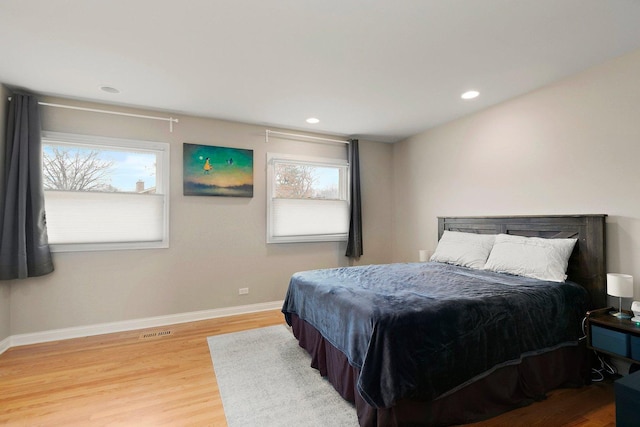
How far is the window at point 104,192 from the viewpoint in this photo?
3156 millimetres

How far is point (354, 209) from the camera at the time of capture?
4.57 metres

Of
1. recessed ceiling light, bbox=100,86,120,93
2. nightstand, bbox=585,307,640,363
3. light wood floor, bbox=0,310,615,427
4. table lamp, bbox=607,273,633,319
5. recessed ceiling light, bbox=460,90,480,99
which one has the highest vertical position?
recessed ceiling light, bbox=100,86,120,93

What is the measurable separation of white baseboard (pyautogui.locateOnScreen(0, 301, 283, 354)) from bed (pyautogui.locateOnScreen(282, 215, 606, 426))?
1402mm

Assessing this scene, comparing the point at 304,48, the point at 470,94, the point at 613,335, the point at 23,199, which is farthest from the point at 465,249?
the point at 23,199

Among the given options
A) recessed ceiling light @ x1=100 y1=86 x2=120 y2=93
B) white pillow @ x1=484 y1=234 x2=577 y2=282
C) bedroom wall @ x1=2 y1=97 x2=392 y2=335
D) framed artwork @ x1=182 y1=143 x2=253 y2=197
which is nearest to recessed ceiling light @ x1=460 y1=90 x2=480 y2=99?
white pillow @ x1=484 y1=234 x2=577 y2=282

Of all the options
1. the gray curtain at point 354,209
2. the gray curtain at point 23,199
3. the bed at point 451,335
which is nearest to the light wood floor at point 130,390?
the bed at point 451,335

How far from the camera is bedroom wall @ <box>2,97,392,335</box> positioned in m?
3.16

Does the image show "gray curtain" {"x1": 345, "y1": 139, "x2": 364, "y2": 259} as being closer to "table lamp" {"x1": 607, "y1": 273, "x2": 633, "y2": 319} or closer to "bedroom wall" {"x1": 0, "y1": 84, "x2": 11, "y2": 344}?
"table lamp" {"x1": 607, "y1": 273, "x2": 633, "y2": 319}

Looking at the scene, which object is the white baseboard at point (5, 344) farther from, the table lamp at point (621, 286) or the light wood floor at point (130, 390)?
the table lamp at point (621, 286)

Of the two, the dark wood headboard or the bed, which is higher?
the dark wood headboard

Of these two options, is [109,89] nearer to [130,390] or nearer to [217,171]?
[217,171]

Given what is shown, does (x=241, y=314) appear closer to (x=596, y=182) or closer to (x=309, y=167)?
(x=309, y=167)

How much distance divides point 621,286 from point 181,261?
4.30 m

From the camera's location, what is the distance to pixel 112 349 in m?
2.88
